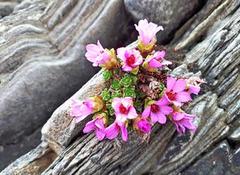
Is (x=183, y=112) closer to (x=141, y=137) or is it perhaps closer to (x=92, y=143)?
(x=141, y=137)

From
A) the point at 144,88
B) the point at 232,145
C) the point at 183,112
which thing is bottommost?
the point at 232,145

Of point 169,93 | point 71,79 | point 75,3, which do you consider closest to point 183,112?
point 169,93

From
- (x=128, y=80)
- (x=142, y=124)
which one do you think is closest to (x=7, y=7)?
(x=128, y=80)

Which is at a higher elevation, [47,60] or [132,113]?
[47,60]

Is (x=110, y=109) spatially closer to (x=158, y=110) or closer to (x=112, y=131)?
(x=112, y=131)

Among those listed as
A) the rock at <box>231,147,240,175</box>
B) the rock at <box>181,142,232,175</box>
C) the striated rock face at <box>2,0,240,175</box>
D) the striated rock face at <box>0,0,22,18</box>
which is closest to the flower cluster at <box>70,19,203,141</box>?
the striated rock face at <box>2,0,240,175</box>

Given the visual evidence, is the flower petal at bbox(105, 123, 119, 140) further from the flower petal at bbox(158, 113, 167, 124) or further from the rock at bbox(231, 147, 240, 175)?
the rock at bbox(231, 147, 240, 175)
